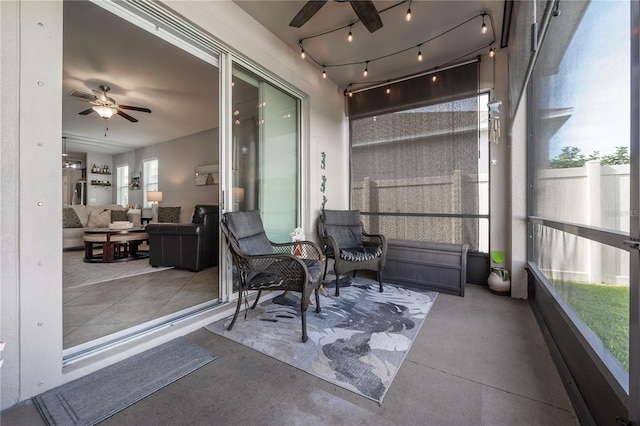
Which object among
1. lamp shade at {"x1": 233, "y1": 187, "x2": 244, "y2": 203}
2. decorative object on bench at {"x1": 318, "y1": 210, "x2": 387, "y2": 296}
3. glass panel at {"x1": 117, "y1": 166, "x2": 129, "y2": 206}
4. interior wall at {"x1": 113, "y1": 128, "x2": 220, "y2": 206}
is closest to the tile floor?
lamp shade at {"x1": 233, "y1": 187, "x2": 244, "y2": 203}

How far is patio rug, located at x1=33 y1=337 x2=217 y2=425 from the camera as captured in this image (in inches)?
47.2

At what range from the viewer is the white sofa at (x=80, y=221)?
5141 millimetres

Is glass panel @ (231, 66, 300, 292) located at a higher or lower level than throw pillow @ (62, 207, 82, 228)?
higher

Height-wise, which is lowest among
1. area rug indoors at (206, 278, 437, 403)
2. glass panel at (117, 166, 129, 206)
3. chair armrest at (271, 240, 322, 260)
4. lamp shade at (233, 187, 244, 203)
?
area rug indoors at (206, 278, 437, 403)

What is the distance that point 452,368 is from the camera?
1544 mm

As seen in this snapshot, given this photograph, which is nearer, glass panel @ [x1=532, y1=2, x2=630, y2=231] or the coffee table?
glass panel @ [x1=532, y1=2, x2=630, y2=231]

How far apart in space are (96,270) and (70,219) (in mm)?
2692

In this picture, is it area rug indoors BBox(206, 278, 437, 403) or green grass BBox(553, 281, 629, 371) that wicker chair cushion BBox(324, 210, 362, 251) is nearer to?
area rug indoors BBox(206, 278, 437, 403)

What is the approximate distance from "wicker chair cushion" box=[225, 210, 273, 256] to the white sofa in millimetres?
4652

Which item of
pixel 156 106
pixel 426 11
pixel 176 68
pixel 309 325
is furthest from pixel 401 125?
pixel 156 106

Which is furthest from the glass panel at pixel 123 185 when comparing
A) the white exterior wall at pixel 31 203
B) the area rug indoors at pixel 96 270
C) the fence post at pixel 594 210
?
the fence post at pixel 594 210

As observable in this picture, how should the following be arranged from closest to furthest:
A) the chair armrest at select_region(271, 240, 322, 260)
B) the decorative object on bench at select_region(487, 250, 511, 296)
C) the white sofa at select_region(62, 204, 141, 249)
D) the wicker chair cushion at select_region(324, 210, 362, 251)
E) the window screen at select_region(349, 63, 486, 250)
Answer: the chair armrest at select_region(271, 240, 322, 260)
the decorative object on bench at select_region(487, 250, 511, 296)
the window screen at select_region(349, 63, 486, 250)
the wicker chair cushion at select_region(324, 210, 362, 251)
the white sofa at select_region(62, 204, 141, 249)

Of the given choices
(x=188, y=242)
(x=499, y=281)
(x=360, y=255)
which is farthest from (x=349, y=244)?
(x=188, y=242)

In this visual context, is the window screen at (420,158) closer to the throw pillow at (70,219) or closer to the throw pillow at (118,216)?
the throw pillow at (118,216)
